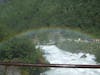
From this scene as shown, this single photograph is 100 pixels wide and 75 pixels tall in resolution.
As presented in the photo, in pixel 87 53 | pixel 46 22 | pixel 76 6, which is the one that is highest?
pixel 76 6

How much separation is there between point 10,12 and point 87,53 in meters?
5.01

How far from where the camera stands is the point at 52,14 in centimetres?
1024

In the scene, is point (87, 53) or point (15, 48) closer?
point (15, 48)

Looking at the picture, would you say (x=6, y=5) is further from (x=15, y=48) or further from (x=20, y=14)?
(x=15, y=48)

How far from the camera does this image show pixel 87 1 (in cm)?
1028

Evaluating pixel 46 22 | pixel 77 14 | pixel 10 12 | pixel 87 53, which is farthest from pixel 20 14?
pixel 87 53

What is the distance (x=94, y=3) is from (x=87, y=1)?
0.99 feet

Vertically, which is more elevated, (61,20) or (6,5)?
(6,5)

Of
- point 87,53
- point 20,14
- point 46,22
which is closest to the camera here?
point 87,53

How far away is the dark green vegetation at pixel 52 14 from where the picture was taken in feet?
32.4

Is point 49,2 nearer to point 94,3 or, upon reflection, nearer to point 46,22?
point 46,22

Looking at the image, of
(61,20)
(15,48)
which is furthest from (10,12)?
(15,48)

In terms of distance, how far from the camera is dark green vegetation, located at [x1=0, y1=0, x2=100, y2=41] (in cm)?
988

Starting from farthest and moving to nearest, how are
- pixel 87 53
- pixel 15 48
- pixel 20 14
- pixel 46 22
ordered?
1. pixel 20 14
2. pixel 46 22
3. pixel 87 53
4. pixel 15 48
